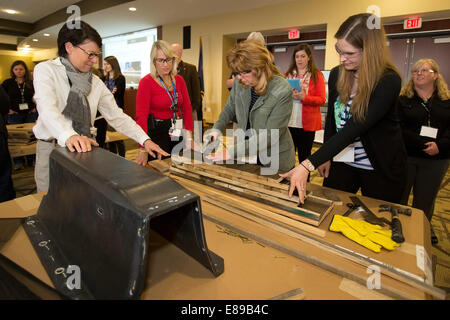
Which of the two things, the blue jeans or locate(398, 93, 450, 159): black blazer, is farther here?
the blue jeans

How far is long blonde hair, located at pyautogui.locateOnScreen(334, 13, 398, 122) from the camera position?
1317 mm

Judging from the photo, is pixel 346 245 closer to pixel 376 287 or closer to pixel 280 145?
pixel 376 287

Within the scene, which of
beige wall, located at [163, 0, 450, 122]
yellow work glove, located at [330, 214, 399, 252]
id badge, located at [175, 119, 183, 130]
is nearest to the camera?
yellow work glove, located at [330, 214, 399, 252]

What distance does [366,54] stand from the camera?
1.33 meters

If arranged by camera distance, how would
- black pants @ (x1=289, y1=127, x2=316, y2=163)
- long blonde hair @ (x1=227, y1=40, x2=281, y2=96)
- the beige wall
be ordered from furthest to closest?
the beige wall
black pants @ (x1=289, y1=127, x2=316, y2=163)
long blonde hair @ (x1=227, y1=40, x2=281, y2=96)

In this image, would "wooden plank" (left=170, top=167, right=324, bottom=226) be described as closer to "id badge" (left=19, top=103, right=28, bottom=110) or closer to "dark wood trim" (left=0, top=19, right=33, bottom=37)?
"id badge" (left=19, top=103, right=28, bottom=110)

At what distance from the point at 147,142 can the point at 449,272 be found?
225 cm

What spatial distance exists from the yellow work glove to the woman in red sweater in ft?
6.76

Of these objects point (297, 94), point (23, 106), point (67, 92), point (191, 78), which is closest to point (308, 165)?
point (67, 92)

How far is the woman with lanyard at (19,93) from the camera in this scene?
4.82 m

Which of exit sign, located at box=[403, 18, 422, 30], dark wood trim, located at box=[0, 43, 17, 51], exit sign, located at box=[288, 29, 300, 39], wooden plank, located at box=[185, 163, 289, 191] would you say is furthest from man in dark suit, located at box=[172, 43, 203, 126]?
dark wood trim, located at box=[0, 43, 17, 51]

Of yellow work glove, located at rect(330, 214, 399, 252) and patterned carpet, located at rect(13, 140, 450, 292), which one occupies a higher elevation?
yellow work glove, located at rect(330, 214, 399, 252)

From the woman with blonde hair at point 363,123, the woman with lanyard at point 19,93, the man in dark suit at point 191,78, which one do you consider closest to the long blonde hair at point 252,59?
the woman with blonde hair at point 363,123

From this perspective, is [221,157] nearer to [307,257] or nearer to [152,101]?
[307,257]
